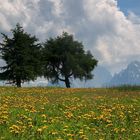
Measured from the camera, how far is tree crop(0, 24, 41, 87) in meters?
70.2

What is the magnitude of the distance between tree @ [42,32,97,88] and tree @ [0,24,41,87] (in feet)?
38.2

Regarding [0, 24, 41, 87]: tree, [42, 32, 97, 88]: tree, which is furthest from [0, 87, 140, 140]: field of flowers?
[42, 32, 97, 88]: tree

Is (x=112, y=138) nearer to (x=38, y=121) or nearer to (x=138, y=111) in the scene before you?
(x=38, y=121)

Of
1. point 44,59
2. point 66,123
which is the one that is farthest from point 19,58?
point 66,123

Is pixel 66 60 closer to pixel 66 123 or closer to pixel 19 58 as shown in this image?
pixel 19 58

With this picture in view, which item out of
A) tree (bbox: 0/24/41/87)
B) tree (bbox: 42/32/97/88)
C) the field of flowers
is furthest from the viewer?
tree (bbox: 42/32/97/88)

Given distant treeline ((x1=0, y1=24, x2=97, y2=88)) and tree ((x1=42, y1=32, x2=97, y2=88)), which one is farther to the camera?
tree ((x1=42, y1=32, x2=97, y2=88))

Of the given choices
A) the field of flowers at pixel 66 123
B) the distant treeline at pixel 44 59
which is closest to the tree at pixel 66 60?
the distant treeline at pixel 44 59

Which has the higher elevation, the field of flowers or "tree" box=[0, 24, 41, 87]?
"tree" box=[0, 24, 41, 87]

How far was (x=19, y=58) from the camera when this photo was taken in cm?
7156

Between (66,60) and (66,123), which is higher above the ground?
(66,60)

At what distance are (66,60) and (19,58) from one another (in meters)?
15.8

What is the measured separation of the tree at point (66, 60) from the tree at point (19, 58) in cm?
1164

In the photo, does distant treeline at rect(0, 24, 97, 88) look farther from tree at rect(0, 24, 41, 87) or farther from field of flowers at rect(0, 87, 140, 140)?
field of flowers at rect(0, 87, 140, 140)
